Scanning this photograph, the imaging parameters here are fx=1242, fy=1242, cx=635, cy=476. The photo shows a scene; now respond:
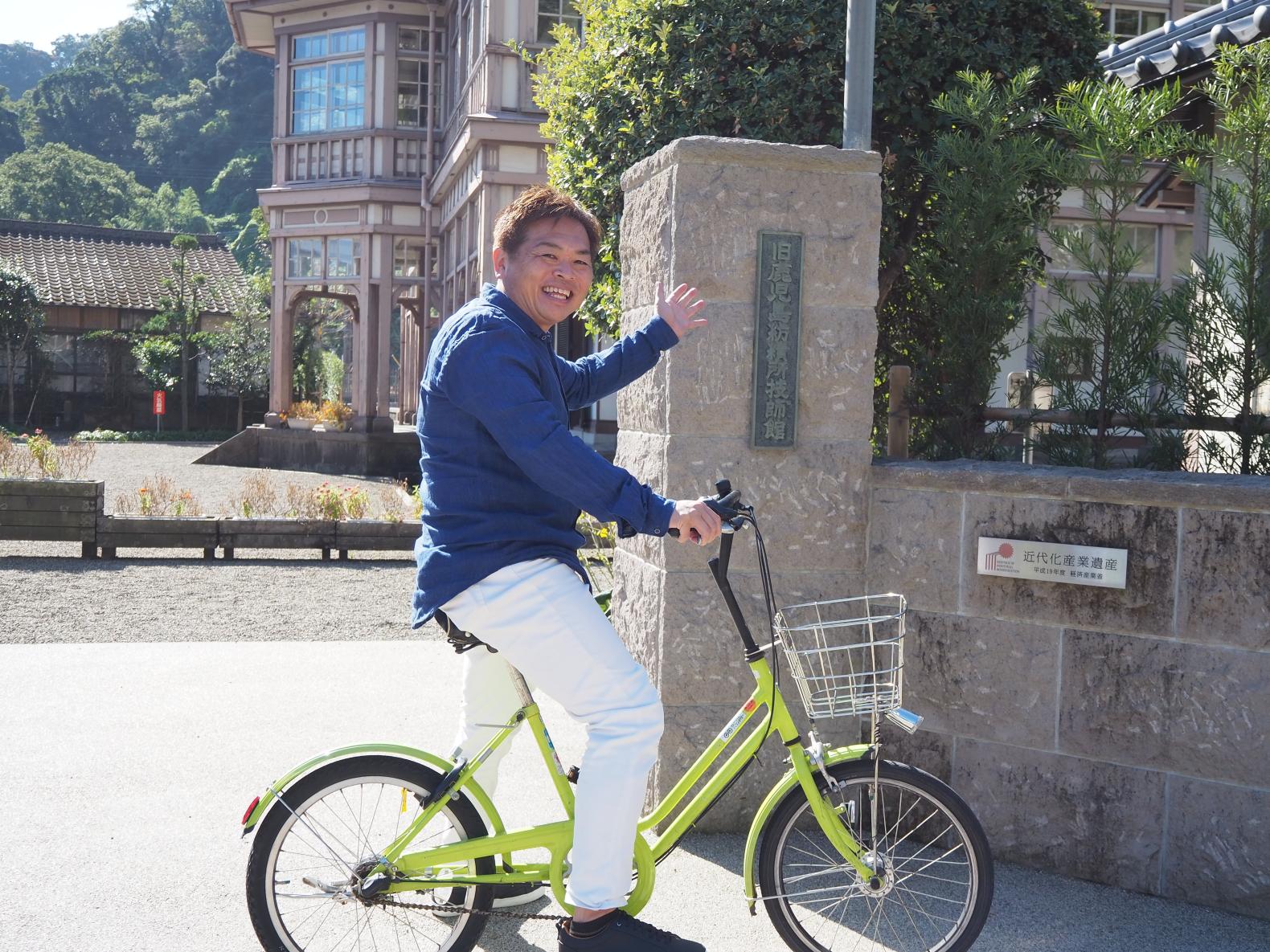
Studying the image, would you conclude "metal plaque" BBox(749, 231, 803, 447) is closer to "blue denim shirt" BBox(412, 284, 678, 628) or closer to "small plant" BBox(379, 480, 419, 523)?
"blue denim shirt" BBox(412, 284, 678, 628)

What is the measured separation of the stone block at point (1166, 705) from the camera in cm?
388

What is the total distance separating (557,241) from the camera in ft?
10.5

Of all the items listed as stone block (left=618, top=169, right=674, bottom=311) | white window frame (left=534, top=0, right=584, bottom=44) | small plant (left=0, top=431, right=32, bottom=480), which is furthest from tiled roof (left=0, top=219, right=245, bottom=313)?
stone block (left=618, top=169, right=674, bottom=311)

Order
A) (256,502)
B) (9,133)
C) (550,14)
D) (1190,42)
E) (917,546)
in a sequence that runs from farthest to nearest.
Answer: (9,133) → (550,14) → (256,502) → (1190,42) → (917,546)

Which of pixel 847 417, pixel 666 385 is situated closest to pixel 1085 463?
pixel 847 417

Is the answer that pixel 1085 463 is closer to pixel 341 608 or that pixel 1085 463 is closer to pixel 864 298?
pixel 864 298

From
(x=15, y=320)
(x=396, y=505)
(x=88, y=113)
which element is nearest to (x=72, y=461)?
(x=396, y=505)

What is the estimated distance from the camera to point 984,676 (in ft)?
14.2

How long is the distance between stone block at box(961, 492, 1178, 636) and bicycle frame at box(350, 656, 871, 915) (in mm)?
1235

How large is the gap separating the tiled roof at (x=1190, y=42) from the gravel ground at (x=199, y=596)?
600cm

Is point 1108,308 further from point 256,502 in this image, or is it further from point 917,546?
point 256,502

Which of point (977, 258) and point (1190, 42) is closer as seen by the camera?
point (977, 258)

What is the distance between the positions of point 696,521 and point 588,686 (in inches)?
20.3

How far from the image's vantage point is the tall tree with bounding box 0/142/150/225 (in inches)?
2157
